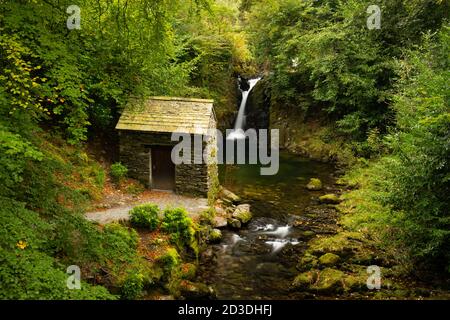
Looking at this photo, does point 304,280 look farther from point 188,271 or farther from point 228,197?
point 228,197

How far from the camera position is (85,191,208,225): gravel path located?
11.6 metres

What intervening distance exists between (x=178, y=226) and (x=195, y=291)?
2181 mm

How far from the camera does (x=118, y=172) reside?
555 inches

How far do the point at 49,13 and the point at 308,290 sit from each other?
8.46 m

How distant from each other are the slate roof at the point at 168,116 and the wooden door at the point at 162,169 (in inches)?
36.7

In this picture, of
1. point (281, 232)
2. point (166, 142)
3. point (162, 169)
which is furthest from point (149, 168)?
point (281, 232)

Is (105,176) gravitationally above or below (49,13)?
below

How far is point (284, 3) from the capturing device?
24.2 m

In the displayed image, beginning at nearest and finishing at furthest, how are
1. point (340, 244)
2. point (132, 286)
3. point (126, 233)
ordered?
point (132, 286) < point (126, 233) < point (340, 244)

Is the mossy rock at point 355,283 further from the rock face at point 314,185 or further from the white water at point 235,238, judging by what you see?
the rock face at point 314,185

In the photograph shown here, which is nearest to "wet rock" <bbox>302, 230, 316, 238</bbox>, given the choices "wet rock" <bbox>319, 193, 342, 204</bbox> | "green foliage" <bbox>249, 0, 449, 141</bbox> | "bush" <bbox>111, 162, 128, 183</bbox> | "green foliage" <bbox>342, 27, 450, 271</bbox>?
"green foliage" <bbox>342, 27, 450, 271</bbox>
